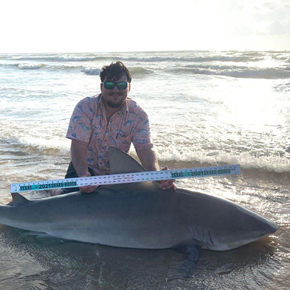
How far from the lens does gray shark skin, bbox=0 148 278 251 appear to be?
3256 mm

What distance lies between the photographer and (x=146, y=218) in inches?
130

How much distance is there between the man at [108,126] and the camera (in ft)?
13.2

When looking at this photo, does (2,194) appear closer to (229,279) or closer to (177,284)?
(177,284)

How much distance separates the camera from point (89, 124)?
417 centimetres

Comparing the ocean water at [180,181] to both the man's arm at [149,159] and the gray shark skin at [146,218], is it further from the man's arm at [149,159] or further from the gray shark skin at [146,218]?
the man's arm at [149,159]

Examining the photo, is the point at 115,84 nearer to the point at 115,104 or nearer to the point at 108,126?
the point at 115,104

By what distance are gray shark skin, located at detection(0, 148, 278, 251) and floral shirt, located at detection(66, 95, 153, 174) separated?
820 millimetres

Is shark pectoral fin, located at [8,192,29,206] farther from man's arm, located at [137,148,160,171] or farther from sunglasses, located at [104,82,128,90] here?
sunglasses, located at [104,82,128,90]

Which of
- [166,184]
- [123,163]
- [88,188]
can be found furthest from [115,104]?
[166,184]

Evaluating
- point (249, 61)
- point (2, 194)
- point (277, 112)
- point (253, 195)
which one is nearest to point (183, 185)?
point (253, 195)

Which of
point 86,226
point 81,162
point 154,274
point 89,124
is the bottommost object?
point 154,274

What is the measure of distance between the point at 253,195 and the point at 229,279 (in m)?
1.83

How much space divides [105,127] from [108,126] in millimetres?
37

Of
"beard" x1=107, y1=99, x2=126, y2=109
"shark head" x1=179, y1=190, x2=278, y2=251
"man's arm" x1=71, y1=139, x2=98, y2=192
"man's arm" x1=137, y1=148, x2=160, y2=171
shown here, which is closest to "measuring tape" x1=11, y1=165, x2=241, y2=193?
"shark head" x1=179, y1=190, x2=278, y2=251
